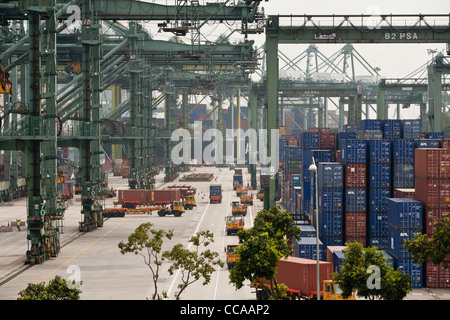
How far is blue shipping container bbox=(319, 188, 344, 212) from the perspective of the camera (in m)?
51.6

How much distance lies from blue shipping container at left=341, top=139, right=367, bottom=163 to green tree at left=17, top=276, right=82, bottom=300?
95.2 ft

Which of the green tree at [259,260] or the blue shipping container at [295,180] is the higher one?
the blue shipping container at [295,180]

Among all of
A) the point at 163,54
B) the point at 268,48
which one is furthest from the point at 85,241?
the point at 163,54

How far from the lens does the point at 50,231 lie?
56812 mm

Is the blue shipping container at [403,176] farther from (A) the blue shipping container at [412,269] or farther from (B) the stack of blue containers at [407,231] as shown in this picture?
(A) the blue shipping container at [412,269]

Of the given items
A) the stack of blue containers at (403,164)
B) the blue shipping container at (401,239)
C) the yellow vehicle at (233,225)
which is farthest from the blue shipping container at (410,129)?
the blue shipping container at (401,239)

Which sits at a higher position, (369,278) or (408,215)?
(408,215)

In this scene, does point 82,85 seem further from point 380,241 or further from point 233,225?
point 380,241

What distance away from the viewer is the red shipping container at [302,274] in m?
38.6

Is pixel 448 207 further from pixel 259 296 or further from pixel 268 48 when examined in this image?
pixel 268 48

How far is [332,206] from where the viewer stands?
51.7 meters

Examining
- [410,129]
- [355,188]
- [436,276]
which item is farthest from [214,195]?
[436,276]

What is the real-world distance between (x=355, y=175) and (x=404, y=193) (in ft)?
14.8
